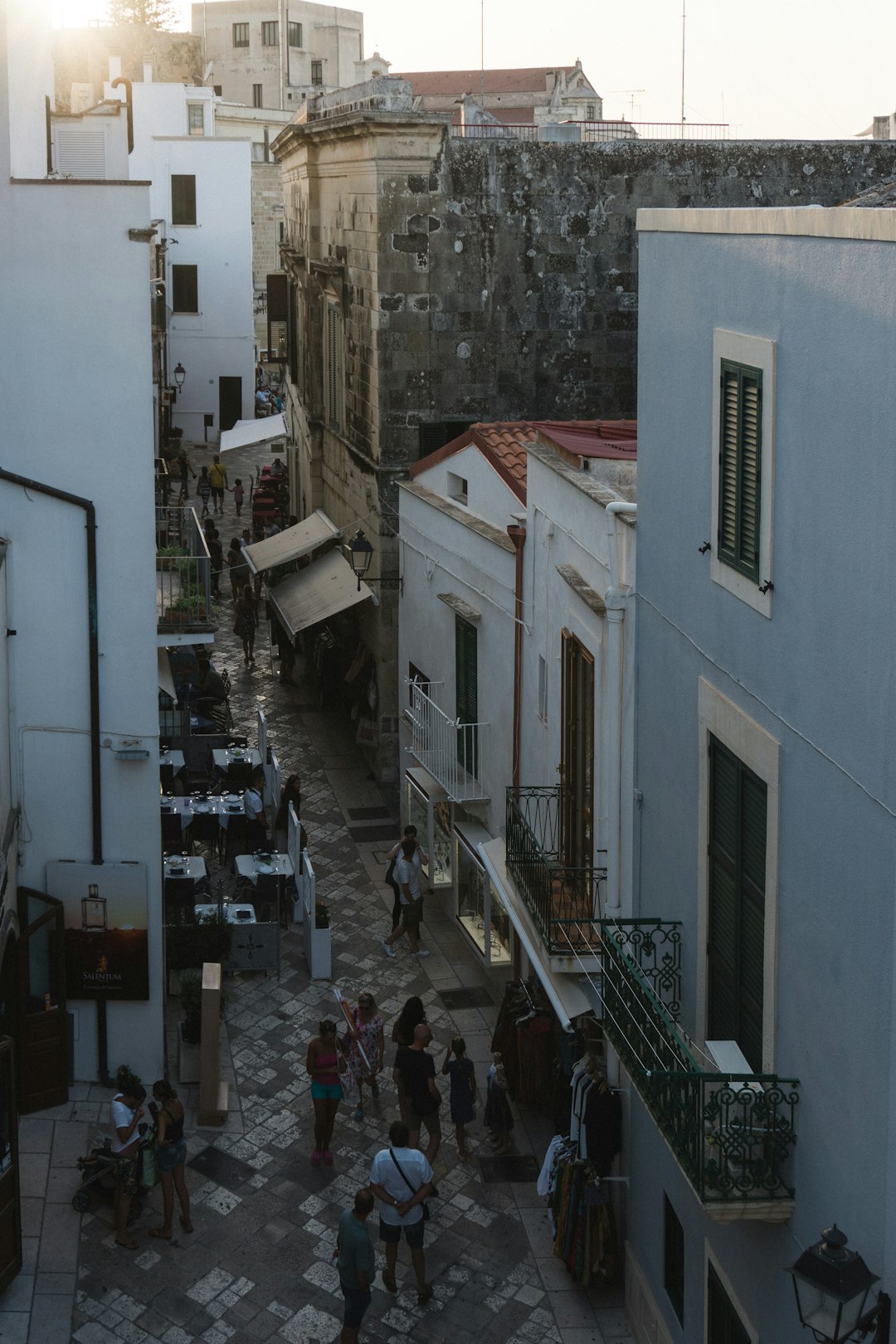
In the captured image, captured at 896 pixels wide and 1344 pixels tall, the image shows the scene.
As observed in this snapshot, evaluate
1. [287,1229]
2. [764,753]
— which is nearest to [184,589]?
[287,1229]

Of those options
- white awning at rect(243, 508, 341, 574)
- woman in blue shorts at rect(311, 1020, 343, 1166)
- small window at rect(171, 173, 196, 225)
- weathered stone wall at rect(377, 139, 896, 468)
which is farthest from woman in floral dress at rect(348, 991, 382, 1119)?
small window at rect(171, 173, 196, 225)

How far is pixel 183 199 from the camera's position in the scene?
5409cm

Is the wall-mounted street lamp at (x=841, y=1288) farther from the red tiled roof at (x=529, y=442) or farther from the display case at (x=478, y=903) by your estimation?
the display case at (x=478, y=903)

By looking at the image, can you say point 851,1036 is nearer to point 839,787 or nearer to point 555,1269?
point 839,787

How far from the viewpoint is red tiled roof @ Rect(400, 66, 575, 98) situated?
81250mm

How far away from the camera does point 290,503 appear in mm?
37500

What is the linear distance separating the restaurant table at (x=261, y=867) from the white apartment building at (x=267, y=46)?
256 ft

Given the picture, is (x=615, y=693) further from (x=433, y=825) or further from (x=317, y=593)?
(x=317, y=593)

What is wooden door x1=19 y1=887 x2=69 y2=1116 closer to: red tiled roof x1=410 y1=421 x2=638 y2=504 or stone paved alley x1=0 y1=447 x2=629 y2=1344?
stone paved alley x1=0 y1=447 x2=629 y2=1344

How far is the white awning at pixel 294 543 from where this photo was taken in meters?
27.6

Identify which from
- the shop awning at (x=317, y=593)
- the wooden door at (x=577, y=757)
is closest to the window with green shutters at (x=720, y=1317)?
the wooden door at (x=577, y=757)

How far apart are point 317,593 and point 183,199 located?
105 ft

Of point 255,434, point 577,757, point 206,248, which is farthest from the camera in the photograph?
point 206,248

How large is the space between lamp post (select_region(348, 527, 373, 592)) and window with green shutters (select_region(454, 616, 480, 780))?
420 cm
